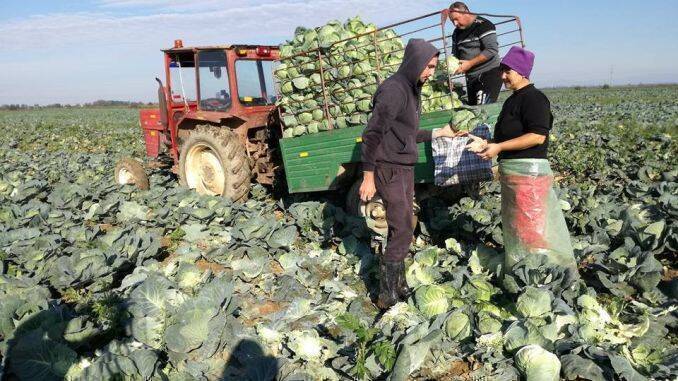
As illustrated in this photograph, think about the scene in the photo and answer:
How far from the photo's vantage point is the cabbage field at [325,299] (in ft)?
9.18

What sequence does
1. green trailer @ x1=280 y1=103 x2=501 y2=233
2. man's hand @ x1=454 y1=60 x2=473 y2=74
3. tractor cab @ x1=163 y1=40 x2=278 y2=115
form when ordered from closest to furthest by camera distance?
green trailer @ x1=280 y1=103 x2=501 y2=233
man's hand @ x1=454 y1=60 x2=473 y2=74
tractor cab @ x1=163 y1=40 x2=278 y2=115

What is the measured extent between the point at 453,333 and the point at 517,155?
1345 mm

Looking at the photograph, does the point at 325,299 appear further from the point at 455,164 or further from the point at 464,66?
the point at 464,66

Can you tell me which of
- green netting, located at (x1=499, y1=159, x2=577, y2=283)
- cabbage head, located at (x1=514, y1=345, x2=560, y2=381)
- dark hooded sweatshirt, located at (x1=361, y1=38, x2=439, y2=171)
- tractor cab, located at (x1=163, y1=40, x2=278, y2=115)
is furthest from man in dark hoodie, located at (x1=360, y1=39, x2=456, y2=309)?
tractor cab, located at (x1=163, y1=40, x2=278, y2=115)

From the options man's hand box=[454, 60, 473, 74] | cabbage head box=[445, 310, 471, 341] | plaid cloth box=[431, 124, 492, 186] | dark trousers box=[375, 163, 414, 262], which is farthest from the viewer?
man's hand box=[454, 60, 473, 74]

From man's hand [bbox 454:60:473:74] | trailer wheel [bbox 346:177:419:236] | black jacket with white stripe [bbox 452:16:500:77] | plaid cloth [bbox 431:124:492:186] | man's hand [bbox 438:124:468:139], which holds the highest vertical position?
black jacket with white stripe [bbox 452:16:500:77]

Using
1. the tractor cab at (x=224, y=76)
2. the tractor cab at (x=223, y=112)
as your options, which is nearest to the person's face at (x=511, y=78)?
the tractor cab at (x=223, y=112)

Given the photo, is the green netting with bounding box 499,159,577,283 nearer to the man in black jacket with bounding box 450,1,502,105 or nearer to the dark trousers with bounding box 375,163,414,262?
the dark trousers with bounding box 375,163,414,262

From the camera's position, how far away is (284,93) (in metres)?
5.78

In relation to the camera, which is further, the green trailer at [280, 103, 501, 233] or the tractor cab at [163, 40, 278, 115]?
the tractor cab at [163, 40, 278, 115]

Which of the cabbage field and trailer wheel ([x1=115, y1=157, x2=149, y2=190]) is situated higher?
trailer wheel ([x1=115, y1=157, x2=149, y2=190])

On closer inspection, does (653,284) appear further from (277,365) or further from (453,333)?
(277,365)

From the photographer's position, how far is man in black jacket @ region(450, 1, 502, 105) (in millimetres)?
4980

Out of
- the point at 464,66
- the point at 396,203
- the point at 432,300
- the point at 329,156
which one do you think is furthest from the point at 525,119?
the point at 329,156
